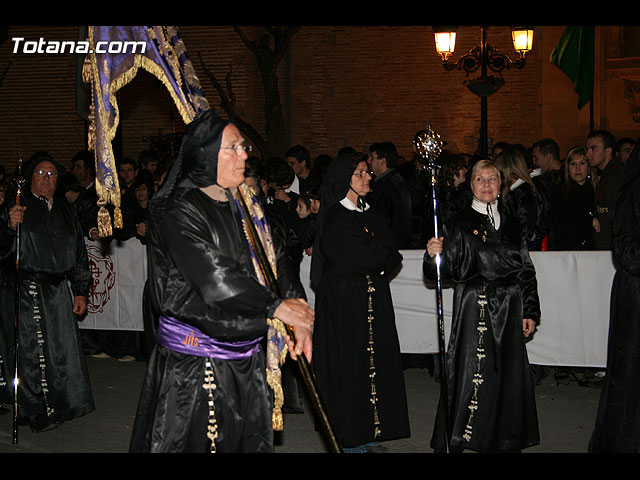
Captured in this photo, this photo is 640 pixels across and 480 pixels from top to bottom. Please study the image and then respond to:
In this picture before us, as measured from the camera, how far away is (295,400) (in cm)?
786

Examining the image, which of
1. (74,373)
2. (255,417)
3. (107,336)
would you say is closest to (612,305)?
(255,417)

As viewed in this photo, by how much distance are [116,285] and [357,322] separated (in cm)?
455

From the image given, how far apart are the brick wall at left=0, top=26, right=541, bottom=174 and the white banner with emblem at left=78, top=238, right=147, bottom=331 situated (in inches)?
383

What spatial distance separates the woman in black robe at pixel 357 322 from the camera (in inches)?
256

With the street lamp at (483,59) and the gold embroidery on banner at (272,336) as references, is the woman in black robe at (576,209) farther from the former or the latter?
the gold embroidery on banner at (272,336)

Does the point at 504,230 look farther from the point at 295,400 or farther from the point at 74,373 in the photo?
the point at 74,373

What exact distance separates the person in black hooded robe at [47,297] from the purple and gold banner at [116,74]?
2855mm

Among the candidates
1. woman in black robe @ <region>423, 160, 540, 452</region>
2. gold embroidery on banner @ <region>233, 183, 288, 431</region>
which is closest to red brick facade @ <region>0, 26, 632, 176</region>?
woman in black robe @ <region>423, 160, 540, 452</region>

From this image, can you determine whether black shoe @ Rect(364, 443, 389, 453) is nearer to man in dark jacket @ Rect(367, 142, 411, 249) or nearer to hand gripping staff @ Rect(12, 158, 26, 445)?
man in dark jacket @ Rect(367, 142, 411, 249)

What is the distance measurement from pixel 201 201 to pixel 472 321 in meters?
2.77

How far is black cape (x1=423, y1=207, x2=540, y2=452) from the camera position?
611 centimetres

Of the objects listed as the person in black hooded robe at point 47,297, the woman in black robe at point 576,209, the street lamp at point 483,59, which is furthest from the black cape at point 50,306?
the street lamp at point 483,59

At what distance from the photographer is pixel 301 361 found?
13.8ft

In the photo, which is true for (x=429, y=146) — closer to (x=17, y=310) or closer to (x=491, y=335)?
(x=491, y=335)
